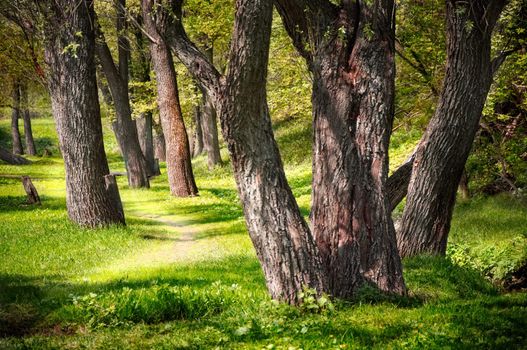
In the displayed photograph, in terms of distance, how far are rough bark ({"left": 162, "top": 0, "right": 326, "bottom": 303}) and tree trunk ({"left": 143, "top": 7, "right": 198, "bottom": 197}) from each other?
14.9 metres

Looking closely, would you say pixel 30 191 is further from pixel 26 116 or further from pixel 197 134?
pixel 26 116

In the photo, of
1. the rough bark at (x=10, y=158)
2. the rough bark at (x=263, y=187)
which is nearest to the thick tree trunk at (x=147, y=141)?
the rough bark at (x=10, y=158)

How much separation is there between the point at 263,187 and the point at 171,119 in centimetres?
1549

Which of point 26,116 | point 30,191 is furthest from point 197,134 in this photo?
point 30,191

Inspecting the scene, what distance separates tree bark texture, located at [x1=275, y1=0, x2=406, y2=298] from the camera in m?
7.80

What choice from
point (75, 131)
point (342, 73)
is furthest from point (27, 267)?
point (342, 73)

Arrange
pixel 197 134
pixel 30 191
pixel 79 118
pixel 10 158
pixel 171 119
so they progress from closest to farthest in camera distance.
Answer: pixel 79 118
pixel 30 191
pixel 171 119
pixel 10 158
pixel 197 134

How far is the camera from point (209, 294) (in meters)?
8.16

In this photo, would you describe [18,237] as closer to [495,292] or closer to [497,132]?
[495,292]

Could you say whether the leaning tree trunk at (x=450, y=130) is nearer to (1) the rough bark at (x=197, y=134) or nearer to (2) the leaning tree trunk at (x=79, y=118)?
(2) the leaning tree trunk at (x=79, y=118)

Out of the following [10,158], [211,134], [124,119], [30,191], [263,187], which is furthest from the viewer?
[10,158]

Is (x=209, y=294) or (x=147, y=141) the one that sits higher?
(x=147, y=141)

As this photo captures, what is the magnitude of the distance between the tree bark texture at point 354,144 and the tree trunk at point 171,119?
584 inches

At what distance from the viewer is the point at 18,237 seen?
552 inches
